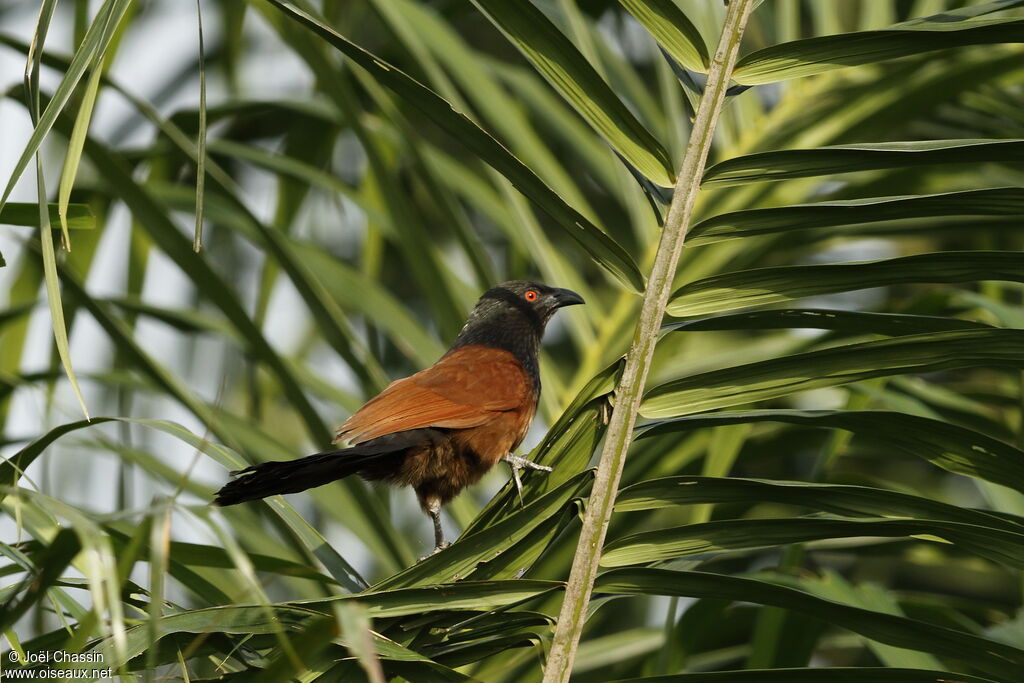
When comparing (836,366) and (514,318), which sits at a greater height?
(514,318)

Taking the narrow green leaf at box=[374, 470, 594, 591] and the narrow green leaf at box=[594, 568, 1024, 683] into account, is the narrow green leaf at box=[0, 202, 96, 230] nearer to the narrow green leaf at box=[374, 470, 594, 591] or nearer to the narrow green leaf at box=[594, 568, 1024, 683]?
the narrow green leaf at box=[374, 470, 594, 591]

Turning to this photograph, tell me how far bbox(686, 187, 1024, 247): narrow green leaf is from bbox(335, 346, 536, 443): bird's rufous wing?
105 centimetres

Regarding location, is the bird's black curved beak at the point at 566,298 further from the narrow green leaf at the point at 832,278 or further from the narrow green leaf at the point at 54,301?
the narrow green leaf at the point at 54,301

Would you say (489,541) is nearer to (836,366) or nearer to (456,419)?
(836,366)

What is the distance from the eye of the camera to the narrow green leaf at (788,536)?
1.49m

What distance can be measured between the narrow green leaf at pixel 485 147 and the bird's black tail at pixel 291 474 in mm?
649

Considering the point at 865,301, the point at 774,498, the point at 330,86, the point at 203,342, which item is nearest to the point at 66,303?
the point at 330,86

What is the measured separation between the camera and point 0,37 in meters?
2.61

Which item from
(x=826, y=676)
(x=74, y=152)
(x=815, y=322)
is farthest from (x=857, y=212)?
(x=74, y=152)

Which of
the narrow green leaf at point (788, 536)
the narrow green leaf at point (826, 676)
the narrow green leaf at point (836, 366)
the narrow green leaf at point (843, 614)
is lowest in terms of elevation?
the narrow green leaf at point (826, 676)

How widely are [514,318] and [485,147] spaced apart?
1839 mm

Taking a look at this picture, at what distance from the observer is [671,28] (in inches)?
67.6

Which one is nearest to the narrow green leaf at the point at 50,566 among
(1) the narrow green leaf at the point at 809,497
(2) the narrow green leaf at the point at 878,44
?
(1) the narrow green leaf at the point at 809,497

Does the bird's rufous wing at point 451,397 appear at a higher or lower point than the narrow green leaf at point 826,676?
higher
